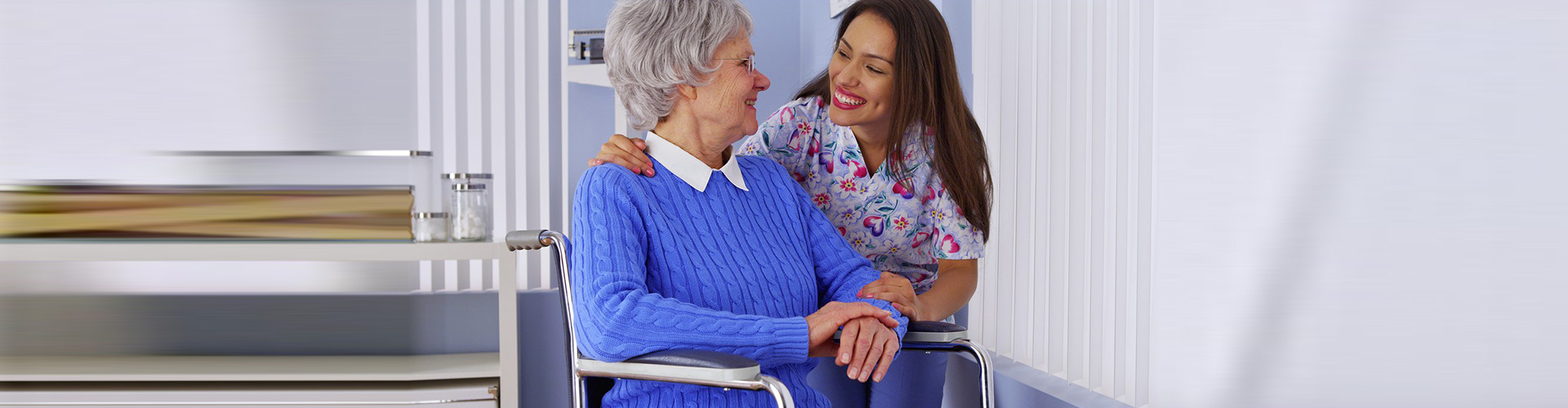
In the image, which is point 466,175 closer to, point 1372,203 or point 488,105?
point 488,105

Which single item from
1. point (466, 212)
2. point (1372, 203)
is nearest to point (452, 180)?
point (466, 212)

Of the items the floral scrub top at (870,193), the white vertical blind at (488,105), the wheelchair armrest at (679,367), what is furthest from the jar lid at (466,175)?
the wheelchair armrest at (679,367)

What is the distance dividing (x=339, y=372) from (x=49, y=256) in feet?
2.40

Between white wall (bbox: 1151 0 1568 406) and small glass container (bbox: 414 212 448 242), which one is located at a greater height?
white wall (bbox: 1151 0 1568 406)

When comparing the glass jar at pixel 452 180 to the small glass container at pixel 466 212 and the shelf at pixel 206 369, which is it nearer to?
the small glass container at pixel 466 212

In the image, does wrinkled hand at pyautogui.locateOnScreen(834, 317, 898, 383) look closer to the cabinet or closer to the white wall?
the white wall

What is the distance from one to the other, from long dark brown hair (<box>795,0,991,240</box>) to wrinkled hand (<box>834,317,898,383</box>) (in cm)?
45

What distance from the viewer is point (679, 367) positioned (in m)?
1.14

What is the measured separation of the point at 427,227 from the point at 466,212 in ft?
0.37

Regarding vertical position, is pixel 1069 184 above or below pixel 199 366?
above

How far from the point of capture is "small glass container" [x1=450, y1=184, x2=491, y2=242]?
252 centimetres

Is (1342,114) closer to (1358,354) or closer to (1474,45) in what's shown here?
(1474,45)

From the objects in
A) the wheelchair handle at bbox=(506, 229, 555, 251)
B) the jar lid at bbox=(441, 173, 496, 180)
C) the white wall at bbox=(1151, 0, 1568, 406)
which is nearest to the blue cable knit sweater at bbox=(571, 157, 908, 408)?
the wheelchair handle at bbox=(506, 229, 555, 251)

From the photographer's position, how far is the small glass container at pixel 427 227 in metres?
2.47
